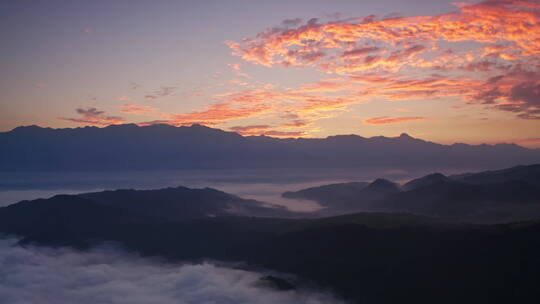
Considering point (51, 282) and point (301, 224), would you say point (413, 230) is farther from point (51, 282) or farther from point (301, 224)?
point (51, 282)

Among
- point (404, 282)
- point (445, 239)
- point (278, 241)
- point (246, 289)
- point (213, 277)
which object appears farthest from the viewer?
point (278, 241)

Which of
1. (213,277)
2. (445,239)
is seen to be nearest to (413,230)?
(445,239)

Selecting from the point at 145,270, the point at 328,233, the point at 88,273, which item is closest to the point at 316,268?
the point at 328,233

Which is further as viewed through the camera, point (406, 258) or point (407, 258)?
point (406, 258)

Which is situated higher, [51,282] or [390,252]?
[390,252]

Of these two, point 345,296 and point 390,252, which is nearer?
point 345,296

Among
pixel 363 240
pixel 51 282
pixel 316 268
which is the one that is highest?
pixel 363 240

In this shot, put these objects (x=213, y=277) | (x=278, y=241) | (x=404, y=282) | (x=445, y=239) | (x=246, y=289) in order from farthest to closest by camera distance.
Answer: (x=278, y=241) → (x=213, y=277) → (x=246, y=289) → (x=445, y=239) → (x=404, y=282)

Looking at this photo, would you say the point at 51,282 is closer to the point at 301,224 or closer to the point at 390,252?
the point at 301,224

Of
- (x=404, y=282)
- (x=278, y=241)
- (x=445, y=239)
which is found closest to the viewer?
(x=404, y=282)
